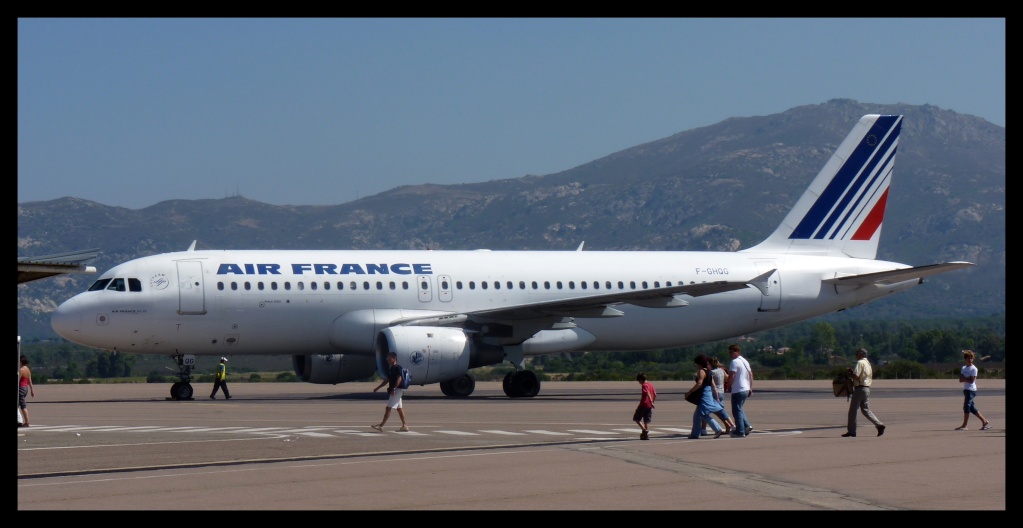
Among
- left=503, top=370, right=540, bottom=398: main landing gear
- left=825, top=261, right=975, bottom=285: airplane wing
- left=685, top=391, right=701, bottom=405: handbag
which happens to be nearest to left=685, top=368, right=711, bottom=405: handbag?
left=685, top=391, right=701, bottom=405: handbag

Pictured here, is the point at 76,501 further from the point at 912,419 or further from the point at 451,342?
the point at 451,342

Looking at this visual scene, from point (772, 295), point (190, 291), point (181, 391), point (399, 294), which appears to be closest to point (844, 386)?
point (399, 294)

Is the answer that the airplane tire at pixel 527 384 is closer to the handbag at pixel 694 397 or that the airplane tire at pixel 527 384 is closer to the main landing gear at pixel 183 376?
the main landing gear at pixel 183 376

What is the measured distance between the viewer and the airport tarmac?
43.3ft

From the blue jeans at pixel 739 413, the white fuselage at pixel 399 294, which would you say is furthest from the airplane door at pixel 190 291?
the blue jeans at pixel 739 413

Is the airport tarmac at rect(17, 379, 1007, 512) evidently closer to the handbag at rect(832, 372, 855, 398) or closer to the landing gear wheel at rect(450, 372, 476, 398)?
the handbag at rect(832, 372, 855, 398)

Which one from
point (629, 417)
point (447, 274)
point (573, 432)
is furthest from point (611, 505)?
point (447, 274)

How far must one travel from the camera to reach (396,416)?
2770 cm

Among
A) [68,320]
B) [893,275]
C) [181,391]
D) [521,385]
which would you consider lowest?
[181,391]

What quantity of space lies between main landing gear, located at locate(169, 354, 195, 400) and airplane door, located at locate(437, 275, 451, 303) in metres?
6.73

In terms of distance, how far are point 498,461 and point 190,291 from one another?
60.8 ft

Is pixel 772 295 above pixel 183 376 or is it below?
above

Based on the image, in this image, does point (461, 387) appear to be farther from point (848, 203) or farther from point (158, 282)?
point (848, 203)

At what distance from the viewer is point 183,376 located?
35.8 m
